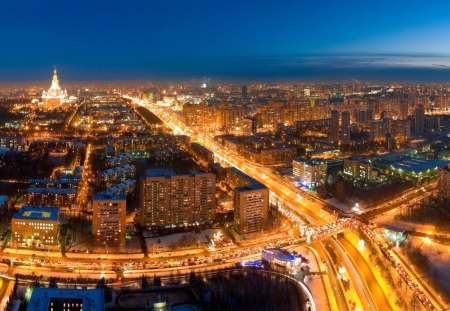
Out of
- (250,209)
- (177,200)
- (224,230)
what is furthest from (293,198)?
(177,200)

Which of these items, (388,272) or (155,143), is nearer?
(388,272)

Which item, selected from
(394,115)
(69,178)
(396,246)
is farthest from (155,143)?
(394,115)

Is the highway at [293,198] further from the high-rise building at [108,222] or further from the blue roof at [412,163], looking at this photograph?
the high-rise building at [108,222]

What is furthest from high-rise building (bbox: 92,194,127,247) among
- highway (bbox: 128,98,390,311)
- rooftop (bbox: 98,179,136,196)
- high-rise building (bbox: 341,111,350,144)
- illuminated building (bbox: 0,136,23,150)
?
high-rise building (bbox: 341,111,350,144)

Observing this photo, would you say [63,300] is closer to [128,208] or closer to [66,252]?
[66,252]

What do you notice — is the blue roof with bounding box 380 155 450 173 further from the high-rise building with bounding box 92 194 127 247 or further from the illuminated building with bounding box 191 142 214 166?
the high-rise building with bounding box 92 194 127 247

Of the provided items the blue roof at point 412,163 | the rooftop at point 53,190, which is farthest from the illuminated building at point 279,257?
the blue roof at point 412,163
